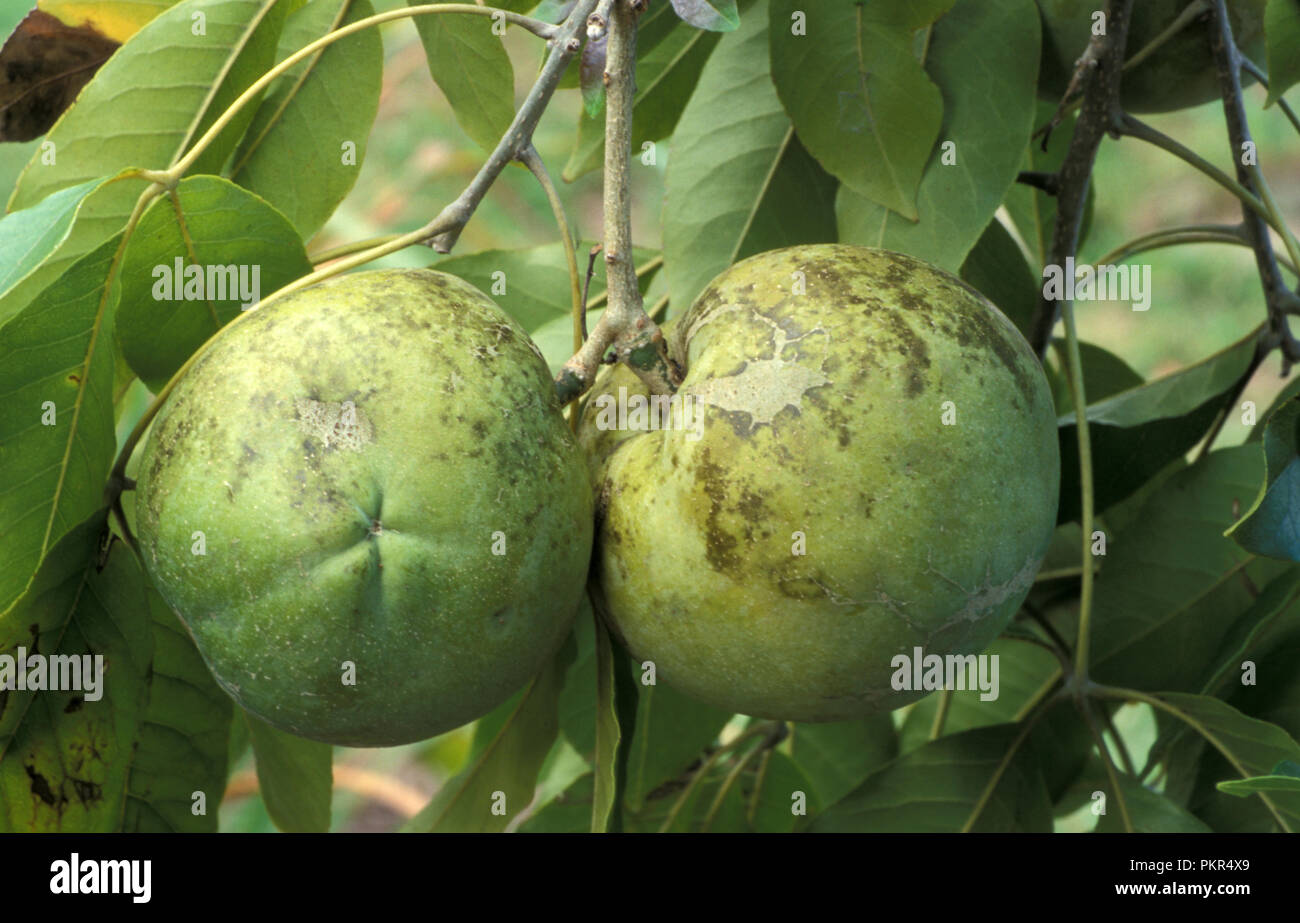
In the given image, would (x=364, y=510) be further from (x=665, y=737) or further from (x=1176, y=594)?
(x=1176, y=594)

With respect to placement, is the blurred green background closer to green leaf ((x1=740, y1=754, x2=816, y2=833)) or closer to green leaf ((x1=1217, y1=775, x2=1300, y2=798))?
green leaf ((x1=740, y1=754, x2=816, y2=833))

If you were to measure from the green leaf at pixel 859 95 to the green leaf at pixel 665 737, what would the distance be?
61 cm

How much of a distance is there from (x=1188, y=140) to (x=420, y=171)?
271 cm

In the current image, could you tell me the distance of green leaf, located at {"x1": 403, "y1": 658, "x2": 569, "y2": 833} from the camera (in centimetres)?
123

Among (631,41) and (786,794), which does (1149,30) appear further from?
(786,794)

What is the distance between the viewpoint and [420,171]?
468cm

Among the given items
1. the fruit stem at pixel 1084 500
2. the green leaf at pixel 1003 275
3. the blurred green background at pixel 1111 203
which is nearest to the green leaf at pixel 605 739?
the fruit stem at pixel 1084 500

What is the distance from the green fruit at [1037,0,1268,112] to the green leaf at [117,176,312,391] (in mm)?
814

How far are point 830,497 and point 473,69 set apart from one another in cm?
65

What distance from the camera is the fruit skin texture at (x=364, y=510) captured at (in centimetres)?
84

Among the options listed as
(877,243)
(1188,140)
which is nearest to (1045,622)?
(877,243)

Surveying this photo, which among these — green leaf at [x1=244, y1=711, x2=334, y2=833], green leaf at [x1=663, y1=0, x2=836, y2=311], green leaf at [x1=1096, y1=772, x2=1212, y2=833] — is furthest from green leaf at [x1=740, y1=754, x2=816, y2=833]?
green leaf at [x1=663, y1=0, x2=836, y2=311]

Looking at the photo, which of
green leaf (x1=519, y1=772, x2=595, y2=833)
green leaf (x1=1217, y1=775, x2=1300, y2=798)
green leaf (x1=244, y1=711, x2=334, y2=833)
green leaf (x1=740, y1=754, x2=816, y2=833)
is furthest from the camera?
green leaf (x1=740, y1=754, x2=816, y2=833)

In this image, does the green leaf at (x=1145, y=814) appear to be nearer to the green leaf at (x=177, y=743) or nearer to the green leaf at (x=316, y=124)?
the green leaf at (x=177, y=743)
